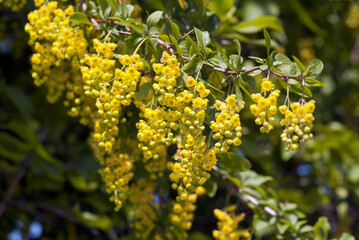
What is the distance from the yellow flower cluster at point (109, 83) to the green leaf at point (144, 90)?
22 mm

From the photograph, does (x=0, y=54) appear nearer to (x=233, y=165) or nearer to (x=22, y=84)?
(x=22, y=84)

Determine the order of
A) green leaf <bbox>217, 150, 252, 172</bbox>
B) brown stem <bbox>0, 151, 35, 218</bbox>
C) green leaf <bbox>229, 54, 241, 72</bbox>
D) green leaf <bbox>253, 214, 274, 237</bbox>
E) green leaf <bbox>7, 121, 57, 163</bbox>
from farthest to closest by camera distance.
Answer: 1. brown stem <bbox>0, 151, 35, 218</bbox>
2. green leaf <bbox>7, 121, 57, 163</bbox>
3. green leaf <bbox>253, 214, 274, 237</bbox>
4. green leaf <bbox>217, 150, 252, 172</bbox>
5. green leaf <bbox>229, 54, 241, 72</bbox>

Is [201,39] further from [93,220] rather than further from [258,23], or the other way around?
[93,220]

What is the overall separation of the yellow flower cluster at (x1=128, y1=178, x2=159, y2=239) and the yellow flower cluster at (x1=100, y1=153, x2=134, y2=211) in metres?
0.27

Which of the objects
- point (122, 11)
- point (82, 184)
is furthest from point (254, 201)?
point (82, 184)

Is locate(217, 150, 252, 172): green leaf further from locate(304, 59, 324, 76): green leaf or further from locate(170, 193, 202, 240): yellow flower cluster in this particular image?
locate(304, 59, 324, 76): green leaf

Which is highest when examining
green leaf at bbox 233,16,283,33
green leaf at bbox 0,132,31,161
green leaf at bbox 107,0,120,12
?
green leaf at bbox 107,0,120,12

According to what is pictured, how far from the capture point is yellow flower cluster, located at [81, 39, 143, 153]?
48.0 inches

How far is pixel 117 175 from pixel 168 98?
441 mm

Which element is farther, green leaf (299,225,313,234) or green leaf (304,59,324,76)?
green leaf (299,225,313,234)

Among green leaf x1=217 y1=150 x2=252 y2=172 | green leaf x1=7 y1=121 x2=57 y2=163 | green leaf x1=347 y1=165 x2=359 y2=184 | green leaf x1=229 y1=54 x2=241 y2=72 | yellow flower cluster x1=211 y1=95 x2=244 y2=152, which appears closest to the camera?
yellow flower cluster x1=211 y1=95 x2=244 y2=152

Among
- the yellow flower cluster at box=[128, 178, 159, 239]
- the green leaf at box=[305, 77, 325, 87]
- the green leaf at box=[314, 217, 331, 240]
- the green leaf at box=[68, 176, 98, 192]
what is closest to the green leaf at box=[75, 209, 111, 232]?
the green leaf at box=[68, 176, 98, 192]

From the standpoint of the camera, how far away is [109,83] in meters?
1.33

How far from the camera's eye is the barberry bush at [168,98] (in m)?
1.19
